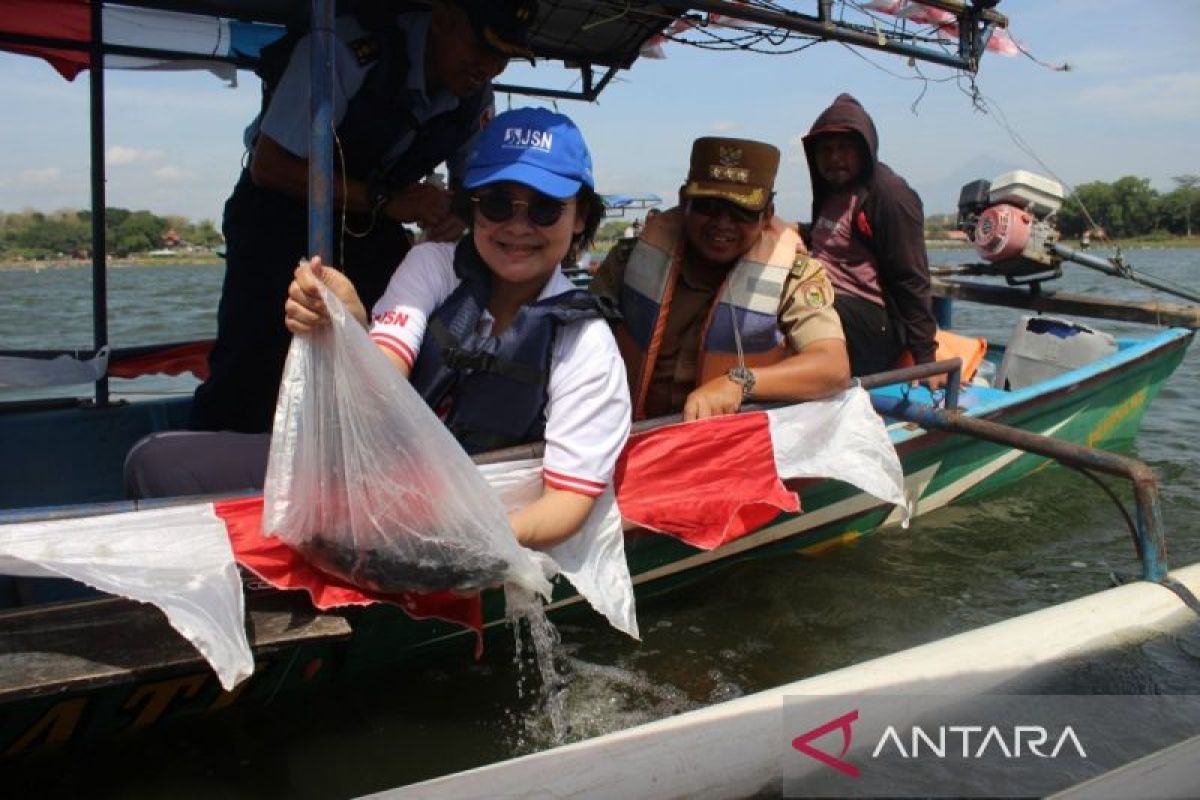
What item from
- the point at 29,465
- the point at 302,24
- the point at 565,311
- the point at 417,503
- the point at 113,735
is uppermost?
the point at 302,24

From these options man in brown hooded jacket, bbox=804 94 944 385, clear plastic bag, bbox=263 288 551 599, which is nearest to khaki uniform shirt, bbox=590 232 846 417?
man in brown hooded jacket, bbox=804 94 944 385

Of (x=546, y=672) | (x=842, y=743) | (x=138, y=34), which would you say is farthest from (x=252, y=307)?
(x=842, y=743)

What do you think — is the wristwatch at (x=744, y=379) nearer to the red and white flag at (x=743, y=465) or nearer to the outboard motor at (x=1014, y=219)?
the red and white flag at (x=743, y=465)

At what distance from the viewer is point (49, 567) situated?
2131 mm

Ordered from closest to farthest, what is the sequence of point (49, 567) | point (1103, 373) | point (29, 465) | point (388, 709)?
point (49, 567) < point (388, 709) < point (29, 465) < point (1103, 373)

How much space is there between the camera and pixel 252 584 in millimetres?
2539

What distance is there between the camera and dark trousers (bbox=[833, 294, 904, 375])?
16.6 ft

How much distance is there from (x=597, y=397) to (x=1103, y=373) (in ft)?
14.3

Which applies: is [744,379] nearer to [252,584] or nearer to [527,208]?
[527,208]

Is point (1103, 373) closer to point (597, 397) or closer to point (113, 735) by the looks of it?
point (597, 397)

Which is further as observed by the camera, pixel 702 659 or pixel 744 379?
pixel 702 659

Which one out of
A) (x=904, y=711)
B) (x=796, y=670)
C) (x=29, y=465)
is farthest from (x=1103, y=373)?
(x=29, y=465)

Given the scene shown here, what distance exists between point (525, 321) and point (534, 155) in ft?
1.49

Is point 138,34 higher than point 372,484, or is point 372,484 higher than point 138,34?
point 138,34
